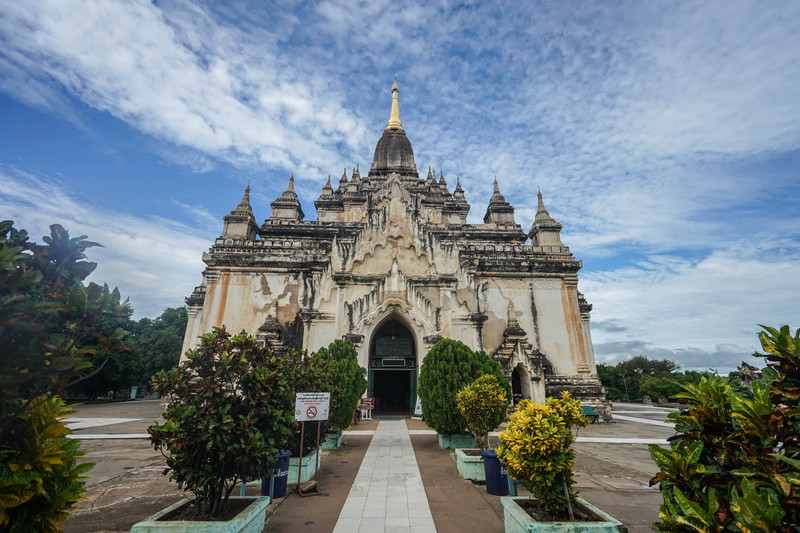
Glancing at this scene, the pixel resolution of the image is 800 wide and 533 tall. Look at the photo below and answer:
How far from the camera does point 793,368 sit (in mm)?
3016

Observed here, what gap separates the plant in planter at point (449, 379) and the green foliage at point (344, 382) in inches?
89.6

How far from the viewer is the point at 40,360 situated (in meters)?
3.03

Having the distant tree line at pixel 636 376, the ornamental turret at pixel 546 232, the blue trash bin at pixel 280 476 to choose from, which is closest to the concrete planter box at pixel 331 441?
the blue trash bin at pixel 280 476

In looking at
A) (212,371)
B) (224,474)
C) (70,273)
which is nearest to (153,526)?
(224,474)

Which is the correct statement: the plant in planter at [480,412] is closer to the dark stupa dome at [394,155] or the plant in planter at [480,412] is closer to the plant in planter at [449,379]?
the plant in planter at [449,379]

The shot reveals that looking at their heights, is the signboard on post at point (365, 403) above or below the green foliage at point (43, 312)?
below

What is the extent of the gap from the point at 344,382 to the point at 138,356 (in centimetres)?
3678

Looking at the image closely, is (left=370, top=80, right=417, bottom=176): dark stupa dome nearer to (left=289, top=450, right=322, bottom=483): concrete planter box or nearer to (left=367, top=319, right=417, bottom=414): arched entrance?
(left=367, top=319, right=417, bottom=414): arched entrance

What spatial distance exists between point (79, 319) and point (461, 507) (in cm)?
663

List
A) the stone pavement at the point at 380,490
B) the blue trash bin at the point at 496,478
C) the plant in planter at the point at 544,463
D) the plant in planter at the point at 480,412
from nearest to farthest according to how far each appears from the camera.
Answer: the plant in planter at the point at 544,463 < the stone pavement at the point at 380,490 < the blue trash bin at the point at 496,478 < the plant in planter at the point at 480,412

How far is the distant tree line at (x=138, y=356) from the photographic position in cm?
3272

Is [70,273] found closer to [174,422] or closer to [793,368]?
[174,422]

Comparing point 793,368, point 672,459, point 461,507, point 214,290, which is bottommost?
point 461,507

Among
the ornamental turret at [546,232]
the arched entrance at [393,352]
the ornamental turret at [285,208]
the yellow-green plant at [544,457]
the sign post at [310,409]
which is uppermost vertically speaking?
the ornamental turret at [285,208]
